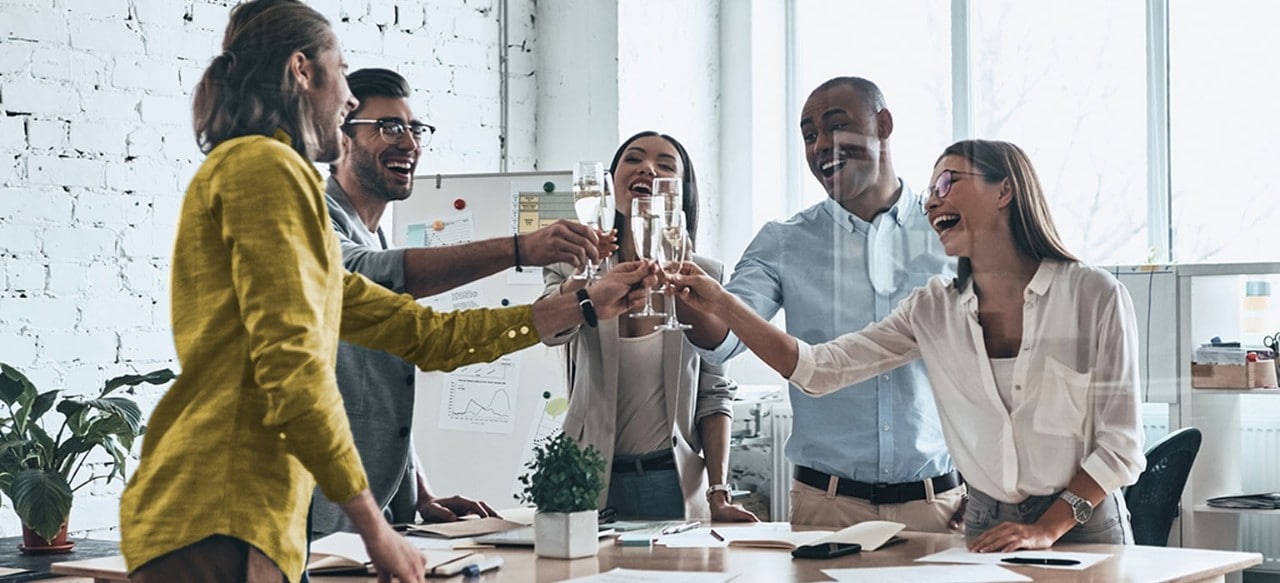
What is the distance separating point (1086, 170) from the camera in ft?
9.73

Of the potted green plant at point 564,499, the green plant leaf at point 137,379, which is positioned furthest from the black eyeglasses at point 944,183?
the green plant leaf at point 137,379

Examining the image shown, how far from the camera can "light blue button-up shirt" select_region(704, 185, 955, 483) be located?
2732 mm

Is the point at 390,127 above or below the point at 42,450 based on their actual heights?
above

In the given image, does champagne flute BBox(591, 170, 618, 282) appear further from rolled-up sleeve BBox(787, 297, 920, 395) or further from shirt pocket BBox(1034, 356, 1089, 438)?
shirt pocket BBox(1034, 356, 1089, 438)

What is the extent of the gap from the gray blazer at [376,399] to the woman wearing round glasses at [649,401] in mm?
455

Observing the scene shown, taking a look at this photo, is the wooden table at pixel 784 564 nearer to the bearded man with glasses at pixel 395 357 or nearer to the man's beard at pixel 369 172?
the bearded man with glasses at pixel 395 357

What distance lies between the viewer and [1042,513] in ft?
7.42

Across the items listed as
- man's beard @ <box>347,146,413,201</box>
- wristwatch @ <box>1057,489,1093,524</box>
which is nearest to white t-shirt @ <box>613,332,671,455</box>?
man's beard @ <box>347,146,413,201</box>

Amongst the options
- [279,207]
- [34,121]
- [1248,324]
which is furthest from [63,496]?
[1248,324]

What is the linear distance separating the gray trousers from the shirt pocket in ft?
0.49

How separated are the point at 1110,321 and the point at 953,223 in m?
0.38

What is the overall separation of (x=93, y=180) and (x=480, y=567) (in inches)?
82.0

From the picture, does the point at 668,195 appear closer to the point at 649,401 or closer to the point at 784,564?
the point at 784,564

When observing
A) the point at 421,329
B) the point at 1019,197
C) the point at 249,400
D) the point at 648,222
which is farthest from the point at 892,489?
the point at 249,400
